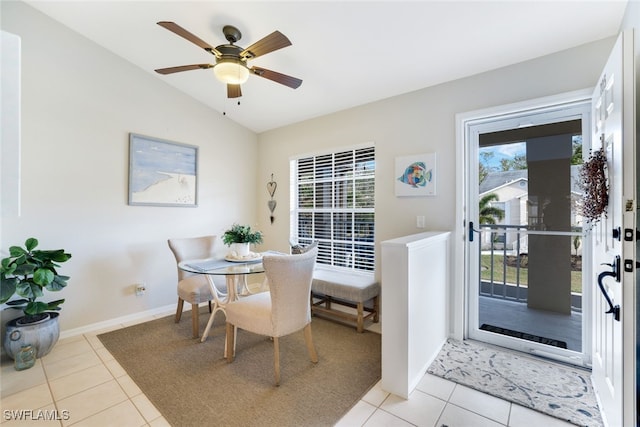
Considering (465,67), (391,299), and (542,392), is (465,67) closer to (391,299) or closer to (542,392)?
(391,299)

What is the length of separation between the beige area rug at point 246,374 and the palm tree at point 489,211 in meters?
1.61

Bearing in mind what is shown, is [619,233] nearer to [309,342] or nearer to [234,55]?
[309,342]

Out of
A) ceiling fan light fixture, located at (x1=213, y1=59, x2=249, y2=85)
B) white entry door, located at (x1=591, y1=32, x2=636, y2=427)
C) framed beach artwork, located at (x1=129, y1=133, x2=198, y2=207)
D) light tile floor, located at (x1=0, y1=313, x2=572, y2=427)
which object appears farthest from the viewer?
framed beach artwork, located at (x1=129, y1=133, x2=198, y2=207)

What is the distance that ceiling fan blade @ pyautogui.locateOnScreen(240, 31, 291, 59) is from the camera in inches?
73.8

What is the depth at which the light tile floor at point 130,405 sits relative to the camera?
1.71m

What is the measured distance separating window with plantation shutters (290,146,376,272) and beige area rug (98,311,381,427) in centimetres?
99

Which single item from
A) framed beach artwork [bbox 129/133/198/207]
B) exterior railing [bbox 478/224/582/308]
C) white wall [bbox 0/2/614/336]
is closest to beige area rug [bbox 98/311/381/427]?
white wall [bbox 0/2/614/336]

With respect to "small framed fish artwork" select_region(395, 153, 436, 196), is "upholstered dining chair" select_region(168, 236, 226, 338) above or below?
below

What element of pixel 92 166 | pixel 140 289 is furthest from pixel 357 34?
pixel 140 289

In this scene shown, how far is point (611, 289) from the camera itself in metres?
1.54

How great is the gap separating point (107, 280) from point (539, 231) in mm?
4400

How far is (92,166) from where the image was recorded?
9.83 feet

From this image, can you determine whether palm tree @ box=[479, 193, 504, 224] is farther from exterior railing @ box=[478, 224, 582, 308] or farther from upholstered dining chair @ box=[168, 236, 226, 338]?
upholstered dining chair @ box=[168, 236, 226, 338]

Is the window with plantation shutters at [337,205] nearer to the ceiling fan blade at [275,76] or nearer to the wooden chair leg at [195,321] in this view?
the ceiling fan blade at [275,76]
